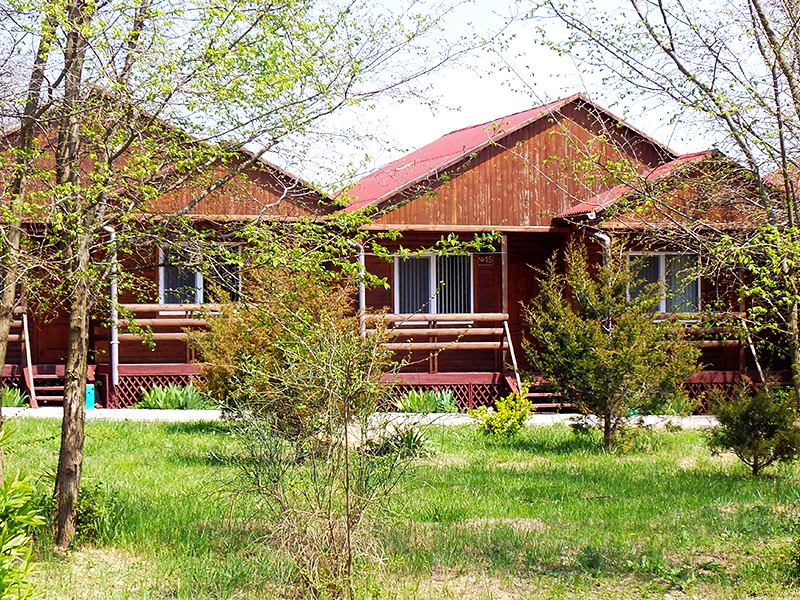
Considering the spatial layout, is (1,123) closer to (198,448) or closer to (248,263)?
(248,263)

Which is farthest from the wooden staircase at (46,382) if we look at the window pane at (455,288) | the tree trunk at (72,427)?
the tree trunk at (72,427)

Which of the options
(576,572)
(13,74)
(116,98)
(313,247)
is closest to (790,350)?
(576,572)

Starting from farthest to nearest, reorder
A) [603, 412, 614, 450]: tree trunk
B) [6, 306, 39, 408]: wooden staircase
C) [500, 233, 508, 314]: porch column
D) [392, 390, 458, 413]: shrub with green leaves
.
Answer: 1. [500, 233, 508, 314]: porch column
2. [6, 306, 39, 408]: wooden staircase
3. [392, 390, 458, 413]: shrub with green leaves
4. [603, 412, 614, 450]: tree trunk

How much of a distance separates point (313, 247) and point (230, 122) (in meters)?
1.15

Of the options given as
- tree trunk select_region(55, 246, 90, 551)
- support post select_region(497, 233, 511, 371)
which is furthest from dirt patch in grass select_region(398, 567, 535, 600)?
support post select_region(497, 233, 511, 371)

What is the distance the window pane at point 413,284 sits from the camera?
18.9m

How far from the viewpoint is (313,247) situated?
6945 mm

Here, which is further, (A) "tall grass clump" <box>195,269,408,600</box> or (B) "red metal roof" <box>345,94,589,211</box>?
(B) "red metal roof" <box>345,94,589,211</box>

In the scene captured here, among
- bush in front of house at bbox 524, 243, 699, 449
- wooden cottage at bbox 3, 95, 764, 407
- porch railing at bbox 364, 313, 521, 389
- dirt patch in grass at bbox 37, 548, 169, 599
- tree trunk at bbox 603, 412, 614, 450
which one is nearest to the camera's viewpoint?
dirt patch in grass at bbox 37, 548, 169, 599

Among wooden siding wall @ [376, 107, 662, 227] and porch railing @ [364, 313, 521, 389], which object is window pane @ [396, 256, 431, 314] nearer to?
porch railing @ [364, 313, 521, 389]

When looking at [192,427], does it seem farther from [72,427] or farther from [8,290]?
[8,290]

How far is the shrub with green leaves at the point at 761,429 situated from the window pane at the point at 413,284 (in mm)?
9342

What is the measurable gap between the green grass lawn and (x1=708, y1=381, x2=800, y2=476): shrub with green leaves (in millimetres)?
322

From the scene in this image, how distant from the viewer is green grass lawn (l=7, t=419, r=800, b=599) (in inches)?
242
